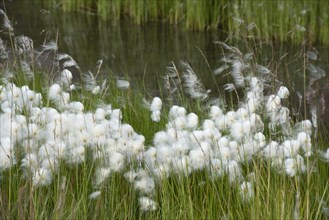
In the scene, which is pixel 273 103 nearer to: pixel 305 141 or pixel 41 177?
pixel 305 141

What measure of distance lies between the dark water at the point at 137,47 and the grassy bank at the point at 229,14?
18cm

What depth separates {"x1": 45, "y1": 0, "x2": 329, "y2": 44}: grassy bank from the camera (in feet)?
A: 31.4

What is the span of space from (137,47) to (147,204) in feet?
21.6

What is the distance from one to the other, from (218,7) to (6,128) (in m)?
7.07

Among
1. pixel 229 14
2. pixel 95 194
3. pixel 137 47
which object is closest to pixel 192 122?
pixel 95 194

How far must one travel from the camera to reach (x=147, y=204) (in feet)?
11.4

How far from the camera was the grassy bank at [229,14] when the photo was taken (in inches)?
377

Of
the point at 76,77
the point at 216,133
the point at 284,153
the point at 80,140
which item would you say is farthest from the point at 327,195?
the point at 76,77

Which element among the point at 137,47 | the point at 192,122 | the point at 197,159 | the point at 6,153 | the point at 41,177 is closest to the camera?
the point at 41,177

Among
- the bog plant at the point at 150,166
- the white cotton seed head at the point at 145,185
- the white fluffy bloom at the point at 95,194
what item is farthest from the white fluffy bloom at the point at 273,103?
the white fluffy bloom at the point at 95,194

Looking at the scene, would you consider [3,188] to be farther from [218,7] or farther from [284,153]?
[218,7]

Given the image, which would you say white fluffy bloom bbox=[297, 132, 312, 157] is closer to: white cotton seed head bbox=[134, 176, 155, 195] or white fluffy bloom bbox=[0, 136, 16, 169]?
white cotton seed head bbox=[134, 176, 155, 195]

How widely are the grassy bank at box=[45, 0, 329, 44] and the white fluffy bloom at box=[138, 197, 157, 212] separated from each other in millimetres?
5002

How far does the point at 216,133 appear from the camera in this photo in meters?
3.79
